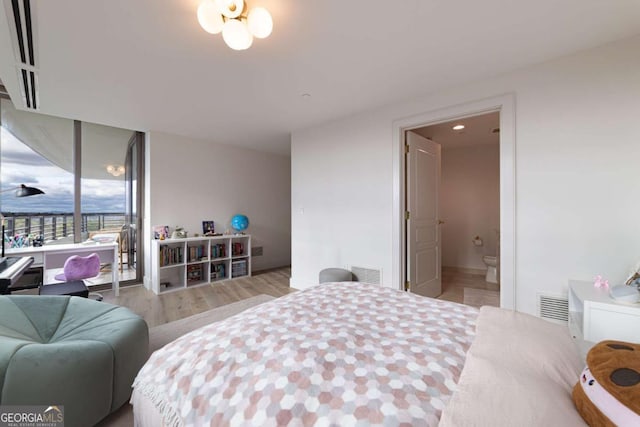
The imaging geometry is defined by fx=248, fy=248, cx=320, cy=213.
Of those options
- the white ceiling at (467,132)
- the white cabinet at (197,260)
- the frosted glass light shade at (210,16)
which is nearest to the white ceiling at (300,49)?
the frosted glass light shade at (210,16)

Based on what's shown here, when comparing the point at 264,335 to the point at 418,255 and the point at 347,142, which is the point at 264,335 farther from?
the point at 347,142

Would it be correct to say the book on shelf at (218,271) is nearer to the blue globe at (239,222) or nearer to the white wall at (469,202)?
the blue globe at (239,222)

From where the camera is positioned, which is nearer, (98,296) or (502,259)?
(502,259)

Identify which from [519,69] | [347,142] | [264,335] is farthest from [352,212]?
[264,335]

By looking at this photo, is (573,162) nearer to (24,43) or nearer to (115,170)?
(24,43)

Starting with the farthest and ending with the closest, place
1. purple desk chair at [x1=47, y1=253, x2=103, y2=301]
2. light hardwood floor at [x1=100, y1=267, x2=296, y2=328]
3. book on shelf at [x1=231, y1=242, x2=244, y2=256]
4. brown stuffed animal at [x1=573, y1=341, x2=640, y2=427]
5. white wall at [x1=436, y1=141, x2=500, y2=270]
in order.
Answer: white wall at [x1=436, y1=141, x2=500, y2=270]
book on shelf at [x1=231, y1=242, x2=244, y2=256]
light hardwood floor at [x1=100, y1=267, x2=296, y2=328]
purple desk chair at [x1=47, y1=253, x2=103, y2=301]
brown stuffed animal at [x1=573, y1=341, x2=640, y2=427]

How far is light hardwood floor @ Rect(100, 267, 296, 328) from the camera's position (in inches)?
114

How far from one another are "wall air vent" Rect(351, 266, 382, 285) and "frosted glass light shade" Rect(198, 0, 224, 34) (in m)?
2.71

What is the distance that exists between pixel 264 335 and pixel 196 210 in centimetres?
385

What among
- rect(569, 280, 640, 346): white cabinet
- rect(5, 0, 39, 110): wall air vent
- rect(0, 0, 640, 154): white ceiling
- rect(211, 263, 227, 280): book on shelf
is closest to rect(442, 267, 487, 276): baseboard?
rect(569, 280, 640, 346): white cabinet

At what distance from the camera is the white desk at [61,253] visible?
2.81m

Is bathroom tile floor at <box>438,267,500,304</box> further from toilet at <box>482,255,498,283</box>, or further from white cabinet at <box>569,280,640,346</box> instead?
white cabinet at <box>569,280,640,346</box>

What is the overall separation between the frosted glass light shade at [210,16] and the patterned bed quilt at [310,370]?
1.65m

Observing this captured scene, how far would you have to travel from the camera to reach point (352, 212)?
3240 mm
